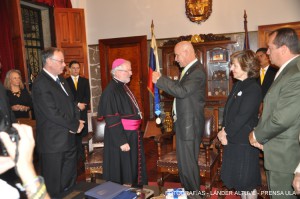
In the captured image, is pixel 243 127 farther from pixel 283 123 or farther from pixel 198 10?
pixel 198 10

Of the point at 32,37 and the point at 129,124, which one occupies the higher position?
the point at 32,37

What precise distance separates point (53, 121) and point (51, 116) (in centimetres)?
6

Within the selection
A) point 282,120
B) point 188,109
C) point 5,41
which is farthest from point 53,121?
point 5,41

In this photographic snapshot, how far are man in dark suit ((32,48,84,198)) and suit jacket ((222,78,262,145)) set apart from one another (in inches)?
62.4

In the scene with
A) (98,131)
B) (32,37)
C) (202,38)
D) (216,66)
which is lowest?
(98,131)

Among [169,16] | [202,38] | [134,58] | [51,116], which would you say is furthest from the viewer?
[134,58]

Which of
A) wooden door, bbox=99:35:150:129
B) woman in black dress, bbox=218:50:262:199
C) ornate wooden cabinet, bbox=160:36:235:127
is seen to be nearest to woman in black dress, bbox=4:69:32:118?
wooden door, bbox=99:35:150:129

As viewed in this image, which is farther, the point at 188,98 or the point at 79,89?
the point at 79,89

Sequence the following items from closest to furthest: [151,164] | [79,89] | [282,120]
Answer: [282,120] → [151,164] → [79,89]

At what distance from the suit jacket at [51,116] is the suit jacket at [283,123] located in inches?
72.4

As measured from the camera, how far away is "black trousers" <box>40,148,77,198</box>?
2783 millimetres

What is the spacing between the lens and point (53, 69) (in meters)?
2.77

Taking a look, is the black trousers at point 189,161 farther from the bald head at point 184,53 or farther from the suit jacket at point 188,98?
the bald head at point 184,53

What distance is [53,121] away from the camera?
8.86ft
